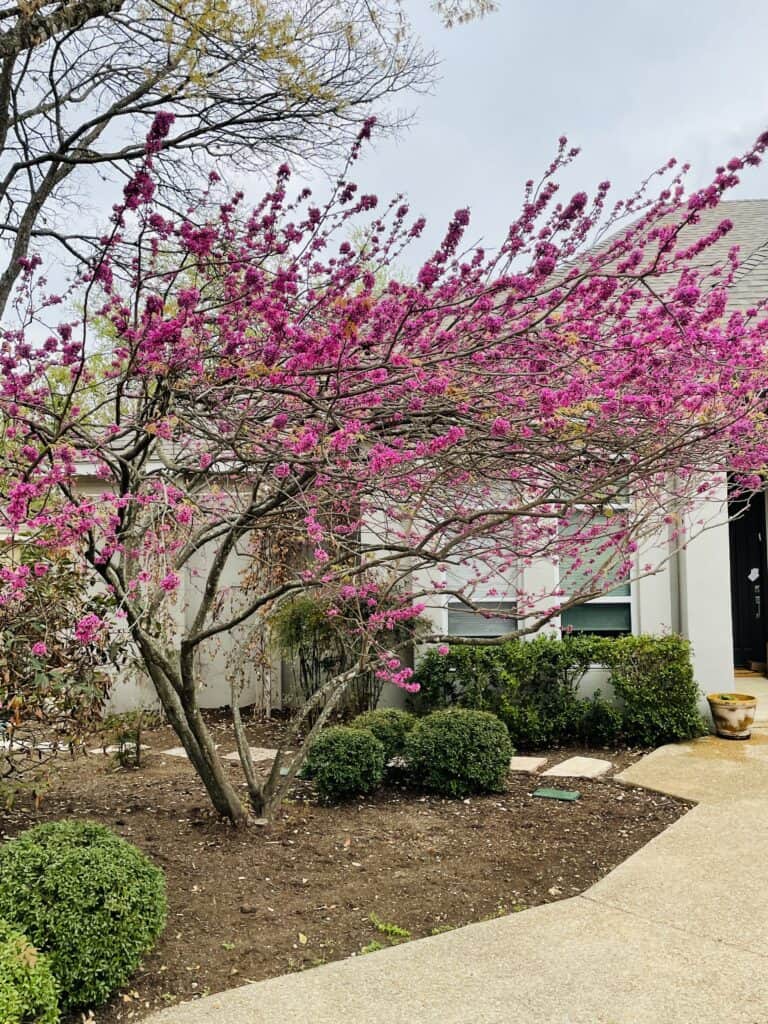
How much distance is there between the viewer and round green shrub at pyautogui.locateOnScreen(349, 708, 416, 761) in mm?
5559

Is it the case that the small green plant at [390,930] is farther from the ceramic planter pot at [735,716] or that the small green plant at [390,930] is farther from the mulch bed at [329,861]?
the ceramic planter pot at [735,716]

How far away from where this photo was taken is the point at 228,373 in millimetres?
3062

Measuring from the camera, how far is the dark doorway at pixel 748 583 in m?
9.26

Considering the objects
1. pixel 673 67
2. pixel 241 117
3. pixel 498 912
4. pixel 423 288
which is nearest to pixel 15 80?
pixel 241 117

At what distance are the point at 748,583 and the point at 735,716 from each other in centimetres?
321

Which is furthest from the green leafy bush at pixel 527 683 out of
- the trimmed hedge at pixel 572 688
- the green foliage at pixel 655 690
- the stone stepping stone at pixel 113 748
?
the stone stepping stone at pixel 113 748

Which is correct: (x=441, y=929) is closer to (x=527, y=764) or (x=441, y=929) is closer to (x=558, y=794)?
(x=558, y=794)

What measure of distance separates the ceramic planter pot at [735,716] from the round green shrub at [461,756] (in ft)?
8.10

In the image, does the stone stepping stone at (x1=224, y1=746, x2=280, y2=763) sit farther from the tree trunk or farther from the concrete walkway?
the concrete walkway

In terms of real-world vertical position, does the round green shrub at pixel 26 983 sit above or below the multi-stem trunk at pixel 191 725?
below

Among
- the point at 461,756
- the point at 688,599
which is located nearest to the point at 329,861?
the point at 461,756

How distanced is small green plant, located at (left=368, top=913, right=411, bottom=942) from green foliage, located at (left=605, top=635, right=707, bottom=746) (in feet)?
12.9

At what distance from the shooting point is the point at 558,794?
5.25 meters

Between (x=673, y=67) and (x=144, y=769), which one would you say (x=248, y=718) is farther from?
(x=673, y=67)
